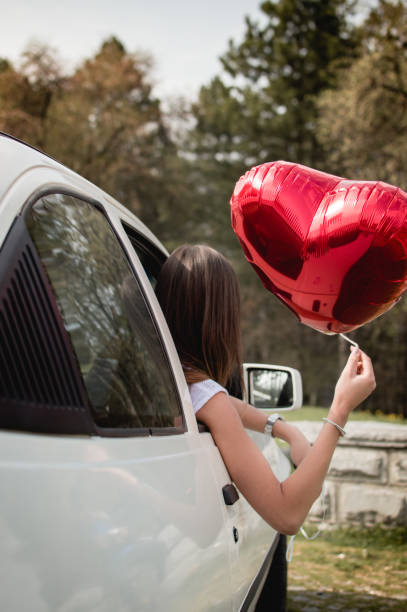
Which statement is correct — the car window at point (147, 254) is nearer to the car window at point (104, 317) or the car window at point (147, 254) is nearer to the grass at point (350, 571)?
the car window at point (104, 317)

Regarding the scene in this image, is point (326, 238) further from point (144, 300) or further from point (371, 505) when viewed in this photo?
point (371, 505)

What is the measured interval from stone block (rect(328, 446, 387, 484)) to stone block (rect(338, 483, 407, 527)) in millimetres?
80

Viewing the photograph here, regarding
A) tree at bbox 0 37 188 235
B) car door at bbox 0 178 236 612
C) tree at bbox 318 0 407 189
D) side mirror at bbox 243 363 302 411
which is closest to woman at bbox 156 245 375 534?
car door at bbox 0 178 236 612

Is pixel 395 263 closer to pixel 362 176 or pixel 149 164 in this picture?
pixel 362 176

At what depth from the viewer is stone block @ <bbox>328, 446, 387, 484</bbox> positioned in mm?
5461

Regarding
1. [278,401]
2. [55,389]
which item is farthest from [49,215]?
[278,401]

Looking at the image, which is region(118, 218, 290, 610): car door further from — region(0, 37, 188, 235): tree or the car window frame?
region(0, 37, 188, 235): tree

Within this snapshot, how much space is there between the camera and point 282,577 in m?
3.26

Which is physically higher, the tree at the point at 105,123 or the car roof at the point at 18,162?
the tree at the point at 105,123

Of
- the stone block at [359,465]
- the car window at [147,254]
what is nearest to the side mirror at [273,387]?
the car window at [147,254]

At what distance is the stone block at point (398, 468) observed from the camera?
5.40 meters

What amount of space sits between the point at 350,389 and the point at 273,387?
1.20 m

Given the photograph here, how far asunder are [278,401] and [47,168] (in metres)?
1.96

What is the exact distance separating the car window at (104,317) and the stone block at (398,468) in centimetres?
427
